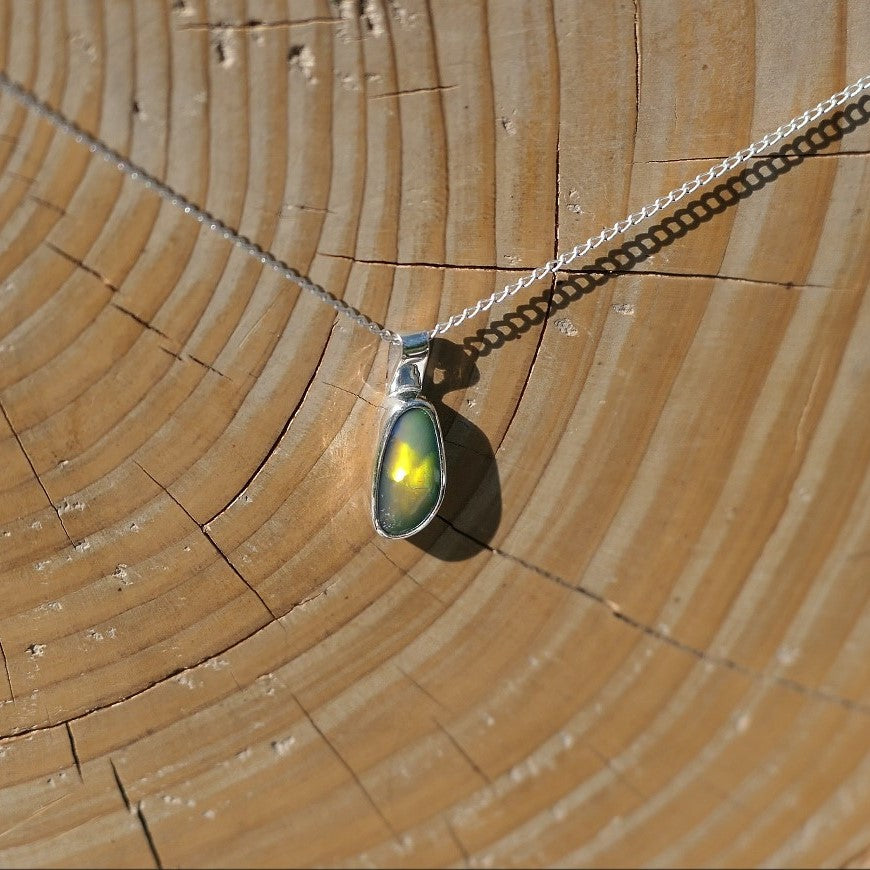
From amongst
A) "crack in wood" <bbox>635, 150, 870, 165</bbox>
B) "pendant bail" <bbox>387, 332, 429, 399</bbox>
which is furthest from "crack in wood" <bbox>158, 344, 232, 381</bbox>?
"crack in wood" <bbox>635, 150, 870, 165</bbox>

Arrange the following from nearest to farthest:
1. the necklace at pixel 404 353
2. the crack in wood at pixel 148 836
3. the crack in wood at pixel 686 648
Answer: the crack in wood at pixel 686 648
the crack in wood at pixel 148 836
the necklace at pixel 404 353

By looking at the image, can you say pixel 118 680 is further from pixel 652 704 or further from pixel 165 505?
pixel 652 704

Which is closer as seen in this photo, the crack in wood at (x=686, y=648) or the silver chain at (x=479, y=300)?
the crack in wood at (x=686, y=648)

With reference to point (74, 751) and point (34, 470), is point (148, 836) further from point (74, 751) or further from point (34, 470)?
point (34, 470)

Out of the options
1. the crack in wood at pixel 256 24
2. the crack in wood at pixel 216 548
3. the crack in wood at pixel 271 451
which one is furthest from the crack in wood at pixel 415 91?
the crack in wood at pixel 216 548

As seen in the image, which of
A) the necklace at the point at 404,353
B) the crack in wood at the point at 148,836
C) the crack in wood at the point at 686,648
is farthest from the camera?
the necklace at the point at 404,353

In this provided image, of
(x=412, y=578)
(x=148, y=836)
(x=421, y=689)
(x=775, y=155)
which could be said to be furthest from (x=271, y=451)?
(x=775, y=155)

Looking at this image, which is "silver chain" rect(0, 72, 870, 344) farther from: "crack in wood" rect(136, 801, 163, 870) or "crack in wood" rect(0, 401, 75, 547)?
"crack in wood" rect(136, 801, 163, 870)

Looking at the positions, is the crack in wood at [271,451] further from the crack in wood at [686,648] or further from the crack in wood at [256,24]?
the crack in wood at [256,24]
